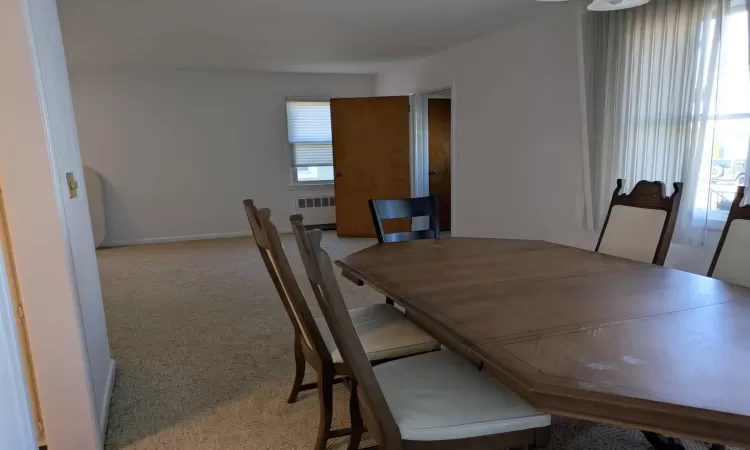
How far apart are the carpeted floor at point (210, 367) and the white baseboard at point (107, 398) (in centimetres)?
3

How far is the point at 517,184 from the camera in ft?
13.1

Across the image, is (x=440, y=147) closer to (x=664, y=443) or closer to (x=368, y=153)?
Answer: (x=368, y=153)

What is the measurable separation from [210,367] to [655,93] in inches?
120

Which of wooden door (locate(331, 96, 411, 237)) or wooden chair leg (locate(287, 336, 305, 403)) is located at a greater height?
wooden door (locate(331, 96, 411, 237))

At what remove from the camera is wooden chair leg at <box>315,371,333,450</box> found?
1.68 metres

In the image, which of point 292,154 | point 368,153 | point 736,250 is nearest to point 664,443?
point 736,250

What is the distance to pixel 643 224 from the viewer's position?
84.6 inches

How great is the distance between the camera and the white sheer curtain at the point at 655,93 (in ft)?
8.08

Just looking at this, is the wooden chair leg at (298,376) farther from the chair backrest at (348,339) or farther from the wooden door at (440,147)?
the wooden door at (440,147)

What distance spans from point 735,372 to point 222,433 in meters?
1.82

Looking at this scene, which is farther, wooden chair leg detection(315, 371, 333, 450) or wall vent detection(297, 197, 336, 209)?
wall vent detection(297, 197, 336, 209)

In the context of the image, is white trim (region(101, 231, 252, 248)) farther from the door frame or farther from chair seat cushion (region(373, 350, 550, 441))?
chair seat cushion (region(373, 350, 550, 441))

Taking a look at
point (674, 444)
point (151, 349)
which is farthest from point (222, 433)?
point (674, 444)

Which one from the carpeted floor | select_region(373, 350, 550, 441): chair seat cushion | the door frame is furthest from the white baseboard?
the door frame
